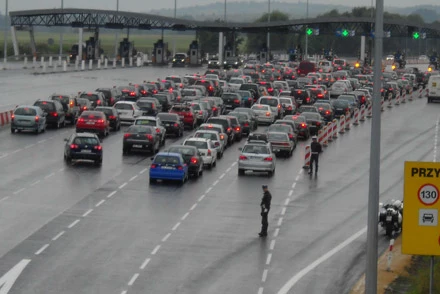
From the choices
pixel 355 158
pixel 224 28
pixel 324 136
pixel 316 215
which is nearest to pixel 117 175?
pixel 316 215

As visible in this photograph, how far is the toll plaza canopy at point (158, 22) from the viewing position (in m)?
140

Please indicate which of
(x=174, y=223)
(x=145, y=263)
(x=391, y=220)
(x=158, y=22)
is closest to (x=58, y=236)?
(x=145, y=263)

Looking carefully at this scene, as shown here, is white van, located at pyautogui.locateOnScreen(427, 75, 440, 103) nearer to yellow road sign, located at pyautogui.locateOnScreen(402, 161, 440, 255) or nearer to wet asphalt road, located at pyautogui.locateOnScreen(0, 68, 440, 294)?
wet asphalt road, located at pyautogui.locateOnScreen(0, 68, 440, 294)

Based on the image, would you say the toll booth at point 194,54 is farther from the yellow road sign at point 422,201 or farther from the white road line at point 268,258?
the yellow road sign at point 422,201

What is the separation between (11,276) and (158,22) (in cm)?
12396

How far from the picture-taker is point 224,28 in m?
150

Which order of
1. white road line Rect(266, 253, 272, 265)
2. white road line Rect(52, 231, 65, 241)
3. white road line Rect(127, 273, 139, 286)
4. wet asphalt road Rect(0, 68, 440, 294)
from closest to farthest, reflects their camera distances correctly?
white road line Rect(127, 273, 139, 286)
wet asphalt road Rect(0, 68, 440, 294)
white road line Rect(266, 253, 272, 265)
white road line Rect(52, 231, 65, 241)

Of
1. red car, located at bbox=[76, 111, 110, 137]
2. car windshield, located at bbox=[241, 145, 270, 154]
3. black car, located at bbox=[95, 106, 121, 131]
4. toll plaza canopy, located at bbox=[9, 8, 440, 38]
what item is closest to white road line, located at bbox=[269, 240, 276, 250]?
car windshield, located at bbox=[241, 145, 270, 154]

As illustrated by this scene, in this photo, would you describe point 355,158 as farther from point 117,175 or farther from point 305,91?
point 305,91

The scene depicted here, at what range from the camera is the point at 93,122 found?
6134 centimetres

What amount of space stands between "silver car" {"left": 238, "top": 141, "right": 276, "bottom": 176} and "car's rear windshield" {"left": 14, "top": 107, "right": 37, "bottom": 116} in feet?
44.7

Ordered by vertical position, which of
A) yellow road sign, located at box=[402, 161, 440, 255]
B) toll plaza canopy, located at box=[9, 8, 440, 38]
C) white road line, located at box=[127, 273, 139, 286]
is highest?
toll plaza canopy, located at box=[9, 8, 440, 38]

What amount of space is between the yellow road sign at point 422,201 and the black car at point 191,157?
28536mm

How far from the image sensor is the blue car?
46.5m
